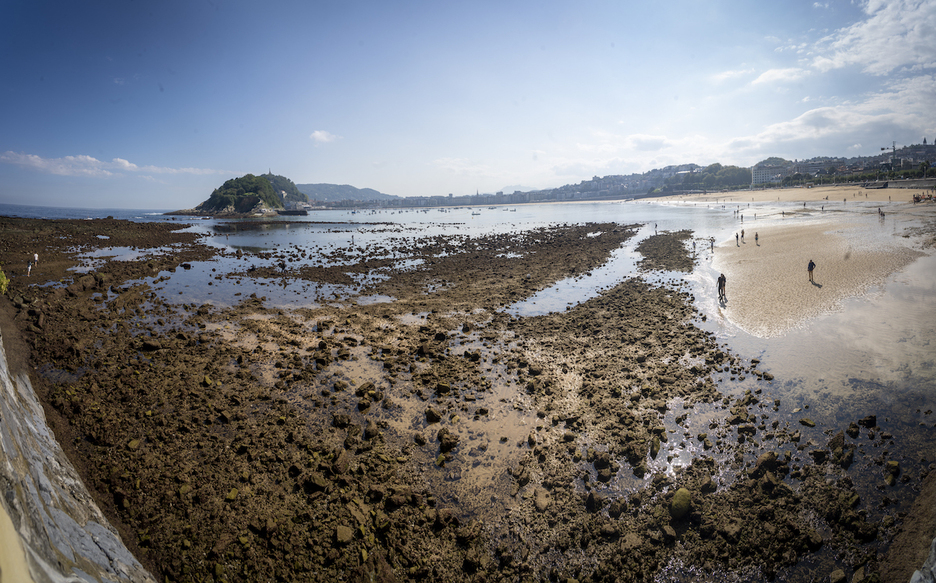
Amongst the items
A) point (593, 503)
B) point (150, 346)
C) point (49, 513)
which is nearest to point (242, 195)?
point (150, 346)

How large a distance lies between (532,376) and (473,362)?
2.01m

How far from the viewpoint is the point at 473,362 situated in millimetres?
12117

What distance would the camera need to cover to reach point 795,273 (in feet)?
68.3

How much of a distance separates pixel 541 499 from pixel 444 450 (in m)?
2.29

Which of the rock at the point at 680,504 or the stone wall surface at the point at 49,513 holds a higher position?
the stone wall surface at the point at 49,513

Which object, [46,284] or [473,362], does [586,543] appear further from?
[46,284]

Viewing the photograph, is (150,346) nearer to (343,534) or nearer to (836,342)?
(343,534)

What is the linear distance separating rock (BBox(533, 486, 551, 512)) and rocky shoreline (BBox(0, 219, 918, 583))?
5 cm

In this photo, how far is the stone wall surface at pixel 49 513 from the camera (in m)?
3.04

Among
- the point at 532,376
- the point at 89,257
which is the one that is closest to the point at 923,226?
the point at 532,376

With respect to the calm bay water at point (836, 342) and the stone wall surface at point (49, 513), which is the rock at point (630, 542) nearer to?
the calm bay water at point (836, 342)

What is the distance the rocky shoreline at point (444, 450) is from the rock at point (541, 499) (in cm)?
5

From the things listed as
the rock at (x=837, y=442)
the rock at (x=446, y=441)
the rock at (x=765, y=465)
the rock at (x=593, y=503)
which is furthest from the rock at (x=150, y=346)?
the rock at (x=837, y=442)

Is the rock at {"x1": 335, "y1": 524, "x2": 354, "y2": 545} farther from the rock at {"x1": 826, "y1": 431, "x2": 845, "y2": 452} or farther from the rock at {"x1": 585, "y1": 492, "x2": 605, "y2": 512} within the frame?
the rock at {"x1": 826, "y1": 431, "x2": 845, "y2": 452}
